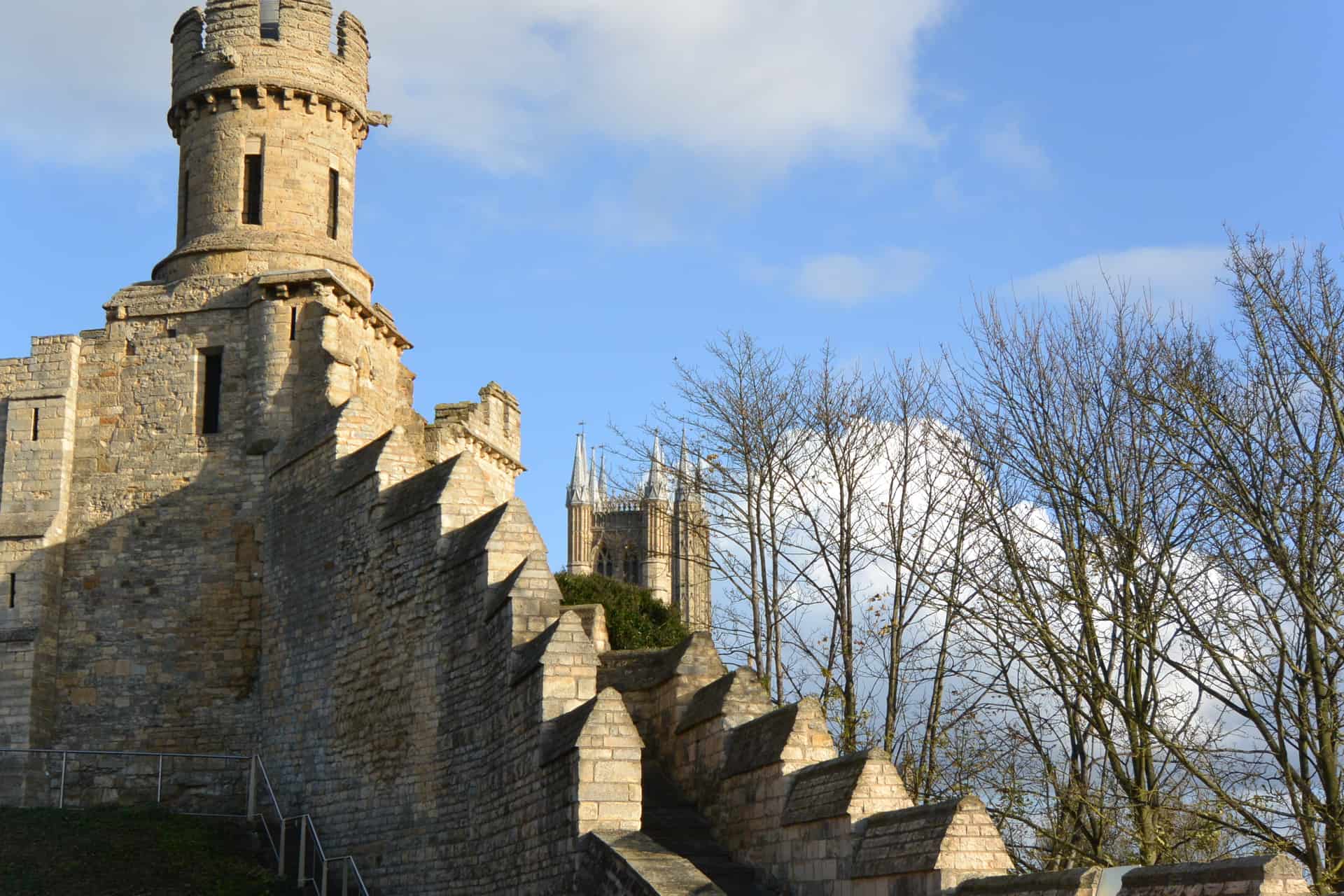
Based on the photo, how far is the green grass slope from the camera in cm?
1714

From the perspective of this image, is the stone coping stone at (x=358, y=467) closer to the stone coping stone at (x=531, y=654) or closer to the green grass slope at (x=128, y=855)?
the stone coping stone at (x=531, y=654)

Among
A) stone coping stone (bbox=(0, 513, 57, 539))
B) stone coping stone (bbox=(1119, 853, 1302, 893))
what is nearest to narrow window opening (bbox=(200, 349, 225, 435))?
stone coping stone (bbox=(0, 513, 57, 539))

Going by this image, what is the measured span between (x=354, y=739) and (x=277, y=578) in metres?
3.21

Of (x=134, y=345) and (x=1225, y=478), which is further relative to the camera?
(x=134, y=345)

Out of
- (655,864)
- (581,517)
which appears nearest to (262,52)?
(655,864)

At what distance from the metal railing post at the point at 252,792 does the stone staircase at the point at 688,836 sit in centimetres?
578

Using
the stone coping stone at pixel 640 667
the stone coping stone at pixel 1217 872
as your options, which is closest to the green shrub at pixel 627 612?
the stone coping stone at pixel 640 667

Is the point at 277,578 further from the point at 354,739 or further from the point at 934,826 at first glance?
the point at 934,826

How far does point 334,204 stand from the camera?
78.3 ft

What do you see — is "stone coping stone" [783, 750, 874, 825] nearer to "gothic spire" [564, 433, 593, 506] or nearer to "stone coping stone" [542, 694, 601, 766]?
"stone coping stone" [542, 694, 601, 766]

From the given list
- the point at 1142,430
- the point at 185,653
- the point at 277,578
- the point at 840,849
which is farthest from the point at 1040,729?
the point at 185,653

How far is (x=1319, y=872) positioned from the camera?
1469 centimetres

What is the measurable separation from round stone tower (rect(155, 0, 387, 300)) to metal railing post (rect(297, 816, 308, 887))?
27.4ft

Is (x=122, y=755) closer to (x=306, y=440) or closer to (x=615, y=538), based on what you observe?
(x=306, y=440)
